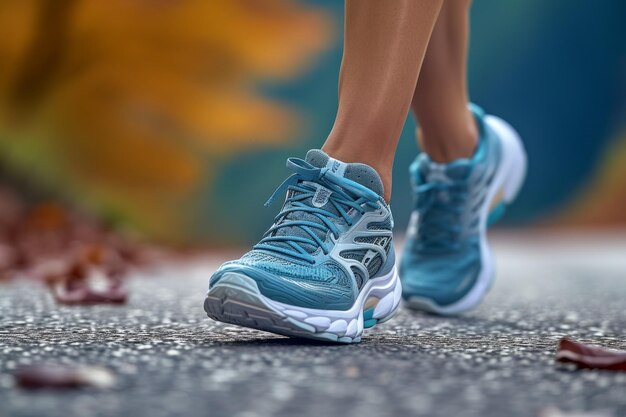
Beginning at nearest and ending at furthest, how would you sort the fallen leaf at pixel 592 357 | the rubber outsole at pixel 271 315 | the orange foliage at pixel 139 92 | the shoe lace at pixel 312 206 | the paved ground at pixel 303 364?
the paved ground at pixel 303 364 < the fallen leaf at pixel 592 357 < the rubber outsole at pixel 271 315 < the shoe lace at pixel 312 206 < the orange foliage at pixel 139 92

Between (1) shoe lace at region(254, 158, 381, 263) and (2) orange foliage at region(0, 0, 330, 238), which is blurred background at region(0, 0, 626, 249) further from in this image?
(1) shoe lace at region(254, 158, 381, 263)

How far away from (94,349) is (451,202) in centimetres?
81

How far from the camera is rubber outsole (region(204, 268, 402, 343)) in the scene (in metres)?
1.07

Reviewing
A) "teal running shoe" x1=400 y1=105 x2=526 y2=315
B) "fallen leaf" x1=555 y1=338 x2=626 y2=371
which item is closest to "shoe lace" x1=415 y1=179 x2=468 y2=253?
"teal running shoe" x1=400 y1=105 x2=526 y2=315

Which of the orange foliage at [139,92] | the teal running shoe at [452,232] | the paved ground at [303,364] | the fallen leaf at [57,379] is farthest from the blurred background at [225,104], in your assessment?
the fallen leaf at [57,379]

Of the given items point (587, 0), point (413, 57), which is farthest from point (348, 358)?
point (587, 0)

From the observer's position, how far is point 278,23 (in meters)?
6.27

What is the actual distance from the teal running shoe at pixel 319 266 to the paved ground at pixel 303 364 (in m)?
0.04

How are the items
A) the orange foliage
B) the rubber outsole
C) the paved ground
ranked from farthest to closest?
1. the orange foliage
2. the rubber outsole
3. the paved ground

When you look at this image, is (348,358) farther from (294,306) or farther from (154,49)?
(154,49)

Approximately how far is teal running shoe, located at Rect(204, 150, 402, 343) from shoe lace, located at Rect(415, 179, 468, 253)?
399 millimetres

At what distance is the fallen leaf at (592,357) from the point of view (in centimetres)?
96

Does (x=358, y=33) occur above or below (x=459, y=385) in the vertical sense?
above

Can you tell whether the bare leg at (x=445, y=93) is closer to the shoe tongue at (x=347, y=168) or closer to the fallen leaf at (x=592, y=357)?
the shoe tongue at (x=347, y=168)
